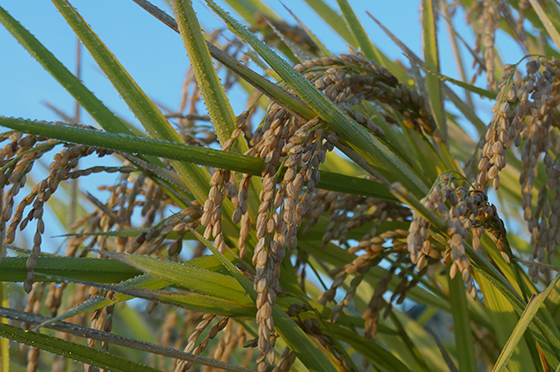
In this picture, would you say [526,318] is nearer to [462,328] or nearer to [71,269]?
[462,328]

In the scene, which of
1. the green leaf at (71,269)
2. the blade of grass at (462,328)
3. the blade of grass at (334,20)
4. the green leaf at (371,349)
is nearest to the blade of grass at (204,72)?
the green leaf at (71,269)

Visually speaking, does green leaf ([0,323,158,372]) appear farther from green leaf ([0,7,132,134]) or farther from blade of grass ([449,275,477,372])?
blade of grass ([449,275,477,372])

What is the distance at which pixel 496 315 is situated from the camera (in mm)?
1167

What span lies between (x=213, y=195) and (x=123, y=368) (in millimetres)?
354

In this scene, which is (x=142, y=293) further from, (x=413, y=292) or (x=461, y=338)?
(x=413, y=292)

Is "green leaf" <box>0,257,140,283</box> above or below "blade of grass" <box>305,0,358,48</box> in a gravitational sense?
below

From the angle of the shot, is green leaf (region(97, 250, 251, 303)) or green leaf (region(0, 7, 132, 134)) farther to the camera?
green leaf (region(0, 7, 132, 134))

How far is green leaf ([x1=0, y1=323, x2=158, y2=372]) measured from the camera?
2.71 feet

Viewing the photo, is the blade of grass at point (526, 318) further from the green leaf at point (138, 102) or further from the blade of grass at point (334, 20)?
the blade of grass at point (334, 20)

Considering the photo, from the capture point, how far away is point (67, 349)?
84 centimetres

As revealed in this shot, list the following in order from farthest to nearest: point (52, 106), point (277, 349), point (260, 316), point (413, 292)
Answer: point (52, 106)
point (277, 349)
point (413, 292)
point (260, 316)

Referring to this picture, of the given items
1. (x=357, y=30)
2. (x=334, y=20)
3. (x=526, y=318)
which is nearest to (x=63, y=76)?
(x=357, y=30)

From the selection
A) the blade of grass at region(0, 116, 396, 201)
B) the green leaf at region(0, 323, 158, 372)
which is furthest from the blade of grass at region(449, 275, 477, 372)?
the green leaf at region(0, 323, 158, 372)

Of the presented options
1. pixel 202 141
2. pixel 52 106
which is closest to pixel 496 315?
pixel 202 141
